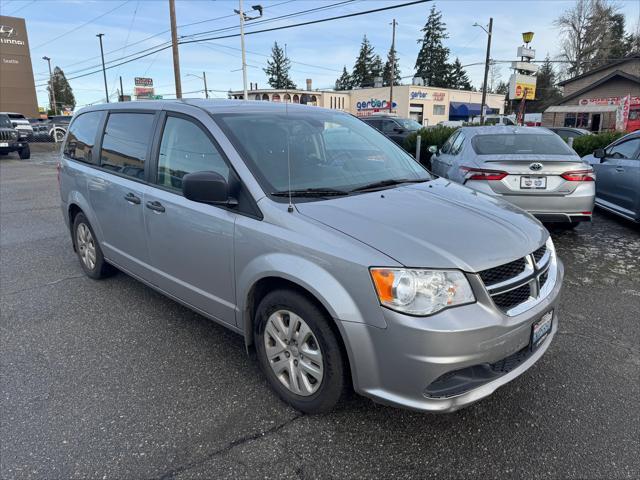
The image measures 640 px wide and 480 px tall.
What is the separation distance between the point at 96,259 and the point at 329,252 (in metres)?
Result: 3.32

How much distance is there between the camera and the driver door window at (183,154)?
3.04 meters

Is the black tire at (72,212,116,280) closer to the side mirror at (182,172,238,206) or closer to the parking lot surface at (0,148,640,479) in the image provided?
the parking lot surface at (0,148,640,479)

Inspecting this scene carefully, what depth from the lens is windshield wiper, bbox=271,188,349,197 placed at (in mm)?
2744

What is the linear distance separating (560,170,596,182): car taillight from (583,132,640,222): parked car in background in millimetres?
1244

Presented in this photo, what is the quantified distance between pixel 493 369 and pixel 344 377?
76 cm

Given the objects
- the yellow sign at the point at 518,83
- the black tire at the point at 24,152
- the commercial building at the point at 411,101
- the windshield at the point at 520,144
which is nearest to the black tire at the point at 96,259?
the windshield at the point at 520,144

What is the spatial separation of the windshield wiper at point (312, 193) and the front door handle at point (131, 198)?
1476mm

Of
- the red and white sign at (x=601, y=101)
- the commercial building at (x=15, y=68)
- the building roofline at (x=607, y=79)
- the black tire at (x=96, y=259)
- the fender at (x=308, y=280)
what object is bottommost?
the black tire at (x=96, y=259)

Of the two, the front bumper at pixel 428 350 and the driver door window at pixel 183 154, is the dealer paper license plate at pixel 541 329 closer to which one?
the front bumper at pixel 428 350

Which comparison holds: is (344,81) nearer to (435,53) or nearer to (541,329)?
(435,53)

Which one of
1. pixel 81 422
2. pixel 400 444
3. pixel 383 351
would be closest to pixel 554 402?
pixel 400 444

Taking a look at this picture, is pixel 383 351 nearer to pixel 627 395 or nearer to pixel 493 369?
pixel 493 369

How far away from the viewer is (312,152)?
3223 mm

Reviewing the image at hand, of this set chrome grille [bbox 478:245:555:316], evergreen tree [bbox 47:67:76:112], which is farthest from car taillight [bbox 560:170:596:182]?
evergreen tree [bbox 47:67:76:112]
